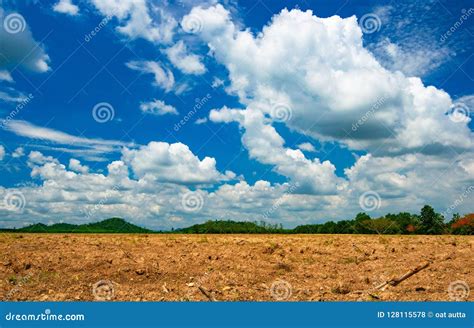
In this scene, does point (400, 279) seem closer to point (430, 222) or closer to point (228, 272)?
point (228, 272)

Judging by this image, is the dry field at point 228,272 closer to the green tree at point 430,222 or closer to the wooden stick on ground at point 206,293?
the wooden stick on ground at point 206,293

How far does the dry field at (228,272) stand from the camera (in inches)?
440

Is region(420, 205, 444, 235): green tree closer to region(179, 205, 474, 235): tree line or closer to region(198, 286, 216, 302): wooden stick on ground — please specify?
region(179, 205, 474, 235): tree line

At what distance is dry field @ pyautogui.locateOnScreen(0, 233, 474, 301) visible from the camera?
1117 cm

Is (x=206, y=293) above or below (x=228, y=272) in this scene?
below

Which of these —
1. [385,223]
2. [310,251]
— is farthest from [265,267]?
[385,223]

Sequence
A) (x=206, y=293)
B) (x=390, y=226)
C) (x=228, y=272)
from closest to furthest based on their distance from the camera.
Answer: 1. (x=206, y=293)
2. (x=228, y=272)
3. (x=390, y=226)

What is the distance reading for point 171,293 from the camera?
440 inches

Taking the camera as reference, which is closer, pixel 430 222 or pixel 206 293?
pixel 206 293

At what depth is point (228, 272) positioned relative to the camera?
44.3ft

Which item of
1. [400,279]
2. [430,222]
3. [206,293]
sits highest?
[430,222]

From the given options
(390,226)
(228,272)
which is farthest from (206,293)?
(390,226)

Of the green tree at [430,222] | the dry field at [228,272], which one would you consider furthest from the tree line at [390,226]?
the dry field at [228,272]

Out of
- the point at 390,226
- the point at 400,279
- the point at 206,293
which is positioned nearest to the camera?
the point at 206,293
